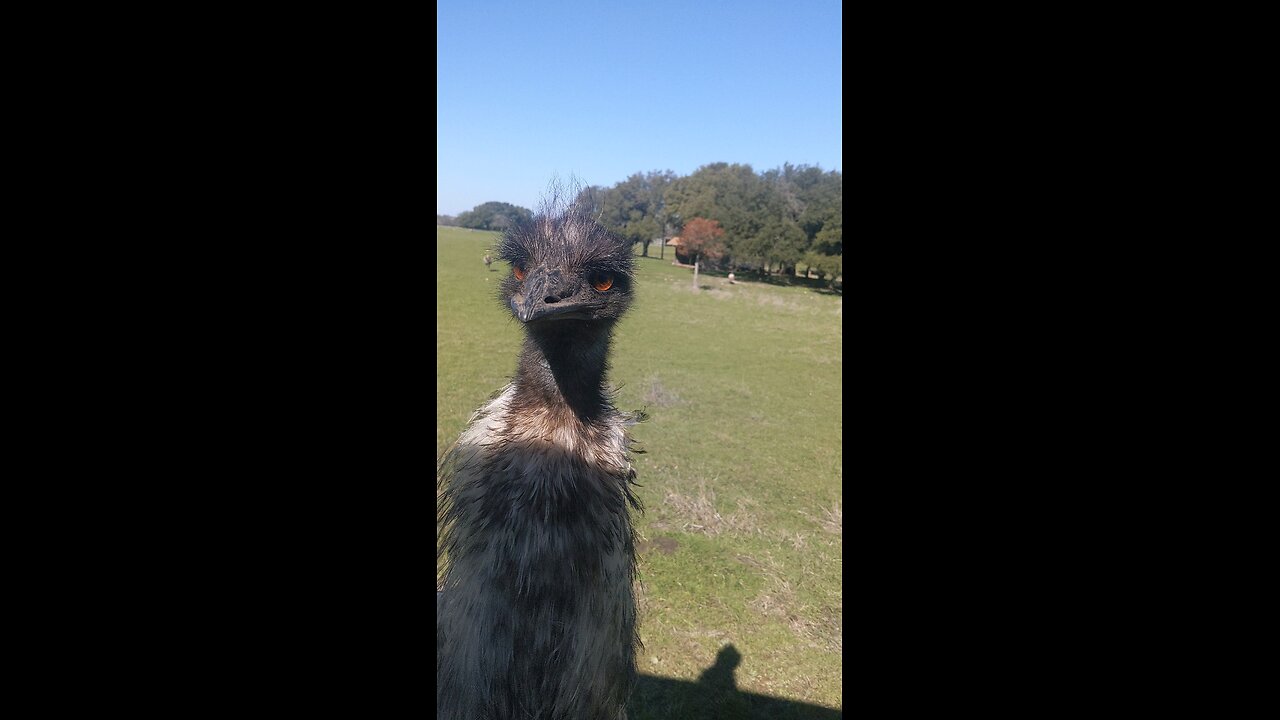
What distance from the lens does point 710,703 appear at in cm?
379

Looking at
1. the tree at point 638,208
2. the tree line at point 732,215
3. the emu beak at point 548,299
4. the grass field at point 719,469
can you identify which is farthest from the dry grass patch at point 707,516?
the emu beak at point 548,299

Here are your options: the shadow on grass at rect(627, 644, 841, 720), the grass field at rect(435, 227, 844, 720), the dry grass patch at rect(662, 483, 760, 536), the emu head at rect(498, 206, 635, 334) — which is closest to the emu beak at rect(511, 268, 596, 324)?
the emu head at rect(498, 206, 635, 334)

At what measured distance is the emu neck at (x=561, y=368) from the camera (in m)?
2.17

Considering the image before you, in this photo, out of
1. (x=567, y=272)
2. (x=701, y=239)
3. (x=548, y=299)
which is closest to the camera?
(x=548, y=299)

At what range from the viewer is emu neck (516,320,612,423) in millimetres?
2166


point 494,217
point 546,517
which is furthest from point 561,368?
point 494,217

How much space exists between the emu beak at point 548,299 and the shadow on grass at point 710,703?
256 cm

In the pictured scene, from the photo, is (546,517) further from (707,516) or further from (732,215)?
(732,215)

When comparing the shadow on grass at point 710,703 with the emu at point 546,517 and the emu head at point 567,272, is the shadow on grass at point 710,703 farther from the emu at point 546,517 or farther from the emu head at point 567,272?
the emu head at point 567,272

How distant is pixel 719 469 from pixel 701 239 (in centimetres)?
333

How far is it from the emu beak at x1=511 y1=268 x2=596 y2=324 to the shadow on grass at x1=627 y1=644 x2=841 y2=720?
2.56 metres
